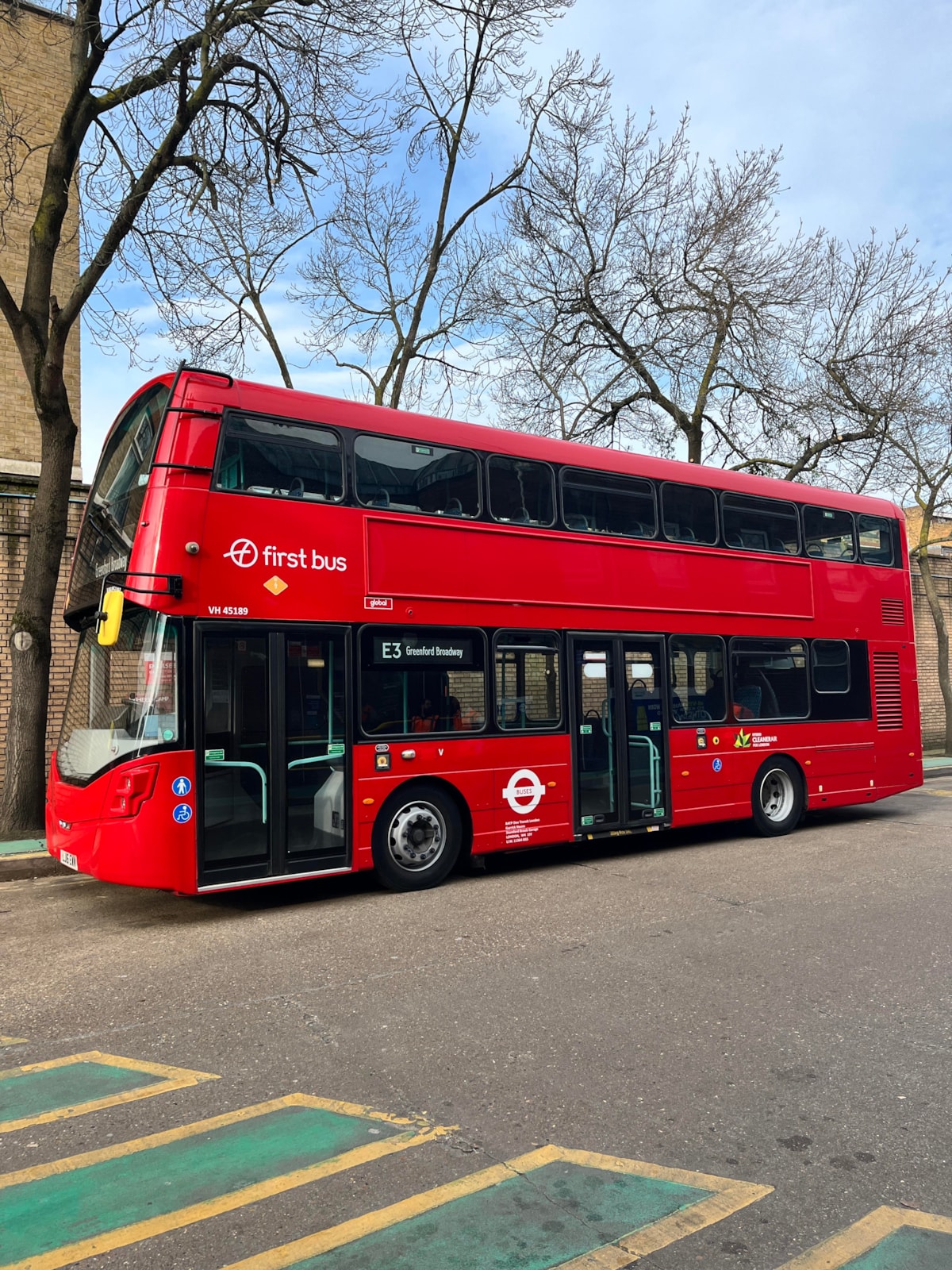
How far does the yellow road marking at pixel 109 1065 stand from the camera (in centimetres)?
372

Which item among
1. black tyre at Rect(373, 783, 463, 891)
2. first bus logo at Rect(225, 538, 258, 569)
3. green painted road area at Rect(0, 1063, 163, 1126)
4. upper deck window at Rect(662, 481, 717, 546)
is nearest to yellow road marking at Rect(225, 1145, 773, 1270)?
green painted road area at Rect(0, 1063, 163, 1126)

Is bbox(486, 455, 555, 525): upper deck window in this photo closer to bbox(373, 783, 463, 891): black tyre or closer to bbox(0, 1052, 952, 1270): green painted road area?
bbox(373, 783, 463, 891): black tyre

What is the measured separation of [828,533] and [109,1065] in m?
10.2

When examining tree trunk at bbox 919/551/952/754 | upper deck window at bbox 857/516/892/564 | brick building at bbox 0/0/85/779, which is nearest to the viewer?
upper deck window at bbox 857/516/892/564

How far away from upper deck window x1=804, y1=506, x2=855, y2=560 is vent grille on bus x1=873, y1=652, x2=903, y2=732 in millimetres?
1480

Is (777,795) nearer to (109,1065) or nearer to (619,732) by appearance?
(619,732)

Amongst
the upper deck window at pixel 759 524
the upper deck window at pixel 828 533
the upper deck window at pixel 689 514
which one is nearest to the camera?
the upper deck window at pixel 689 514

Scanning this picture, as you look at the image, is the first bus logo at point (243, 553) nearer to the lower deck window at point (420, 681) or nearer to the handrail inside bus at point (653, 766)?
the lower deck window at point (420, 681)

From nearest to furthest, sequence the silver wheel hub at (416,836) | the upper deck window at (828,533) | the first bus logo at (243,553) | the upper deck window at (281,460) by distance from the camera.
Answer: the first bus logo at (243,553), the upper deck window at (281,460), the silver wheel hub at (416,836), the upper deck window at (828,533)

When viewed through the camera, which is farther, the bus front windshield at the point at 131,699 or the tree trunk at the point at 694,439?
the tree trunk at the point at 694,439

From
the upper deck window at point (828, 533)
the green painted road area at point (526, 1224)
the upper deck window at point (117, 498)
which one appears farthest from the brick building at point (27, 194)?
the green painted road area at point (526, 1224)

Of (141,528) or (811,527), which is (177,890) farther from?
(811,527)

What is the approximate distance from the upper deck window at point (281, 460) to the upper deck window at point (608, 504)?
2.53 meters

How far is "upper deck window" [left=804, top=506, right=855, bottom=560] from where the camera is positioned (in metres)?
11.5
